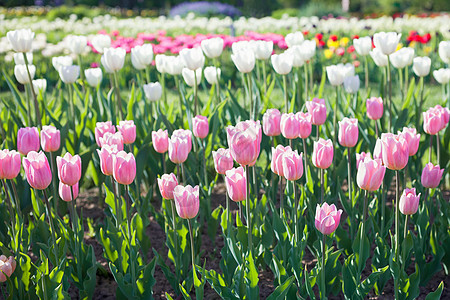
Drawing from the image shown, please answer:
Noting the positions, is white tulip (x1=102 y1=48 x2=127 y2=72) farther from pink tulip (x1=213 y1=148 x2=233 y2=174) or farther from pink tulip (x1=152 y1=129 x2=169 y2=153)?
pink tulip (x1=213 y1=148 x2=233 y2=174)

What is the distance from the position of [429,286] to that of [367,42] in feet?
5.19

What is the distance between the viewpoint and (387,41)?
8.91 ft

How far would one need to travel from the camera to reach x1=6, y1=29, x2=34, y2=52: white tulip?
278cm

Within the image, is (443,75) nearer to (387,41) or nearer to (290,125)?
(387,41)

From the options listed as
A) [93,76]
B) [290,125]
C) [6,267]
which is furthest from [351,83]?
[6,267]

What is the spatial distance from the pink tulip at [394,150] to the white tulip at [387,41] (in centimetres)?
117

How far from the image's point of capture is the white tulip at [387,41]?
8.81 ft

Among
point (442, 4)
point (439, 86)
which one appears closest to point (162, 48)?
point (439, 86)

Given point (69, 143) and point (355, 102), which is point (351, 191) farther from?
point (69, 143)

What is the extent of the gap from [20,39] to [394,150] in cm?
207

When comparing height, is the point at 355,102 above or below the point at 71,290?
above

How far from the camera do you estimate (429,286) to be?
2.30m

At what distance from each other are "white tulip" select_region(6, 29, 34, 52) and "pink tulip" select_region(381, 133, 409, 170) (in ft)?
6.60

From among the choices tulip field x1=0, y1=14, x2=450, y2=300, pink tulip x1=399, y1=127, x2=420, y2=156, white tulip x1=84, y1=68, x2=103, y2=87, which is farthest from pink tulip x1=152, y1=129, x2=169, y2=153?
white tulip x1=84, y1=68, x2=103, y2=87
